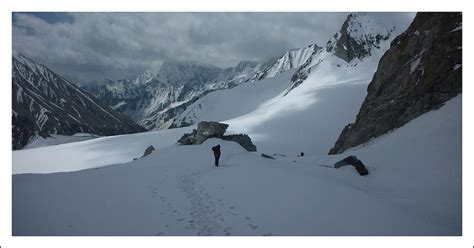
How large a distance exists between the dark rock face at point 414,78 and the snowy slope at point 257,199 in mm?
3969

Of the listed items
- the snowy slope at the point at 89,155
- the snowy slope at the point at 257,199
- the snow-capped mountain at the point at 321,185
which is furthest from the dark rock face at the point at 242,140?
the snowy slope at the point at 89,155

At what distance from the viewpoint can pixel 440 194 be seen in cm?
1511

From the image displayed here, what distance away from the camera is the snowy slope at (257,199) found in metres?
10.2

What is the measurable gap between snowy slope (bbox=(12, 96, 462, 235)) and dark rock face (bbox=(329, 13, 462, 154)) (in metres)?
3.97

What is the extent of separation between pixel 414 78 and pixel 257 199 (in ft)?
82.9

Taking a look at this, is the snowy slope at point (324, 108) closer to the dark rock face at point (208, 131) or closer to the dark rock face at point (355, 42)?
the dark rock face at point (355, 42)

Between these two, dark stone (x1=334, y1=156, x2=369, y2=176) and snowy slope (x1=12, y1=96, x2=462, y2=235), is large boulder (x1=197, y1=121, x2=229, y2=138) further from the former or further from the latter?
dark stone (x1=334, y1=156, x2=369, y2=176)

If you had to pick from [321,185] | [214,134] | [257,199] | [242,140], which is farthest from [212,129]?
[257,199]

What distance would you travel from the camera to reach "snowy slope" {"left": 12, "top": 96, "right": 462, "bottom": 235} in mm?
10250

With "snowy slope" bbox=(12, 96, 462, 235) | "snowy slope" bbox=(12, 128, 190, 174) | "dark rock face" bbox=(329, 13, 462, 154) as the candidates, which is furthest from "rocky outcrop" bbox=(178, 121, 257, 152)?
"snowy slope" bbox=(12, 128, 190, 174)

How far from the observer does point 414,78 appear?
3022 centimetres
